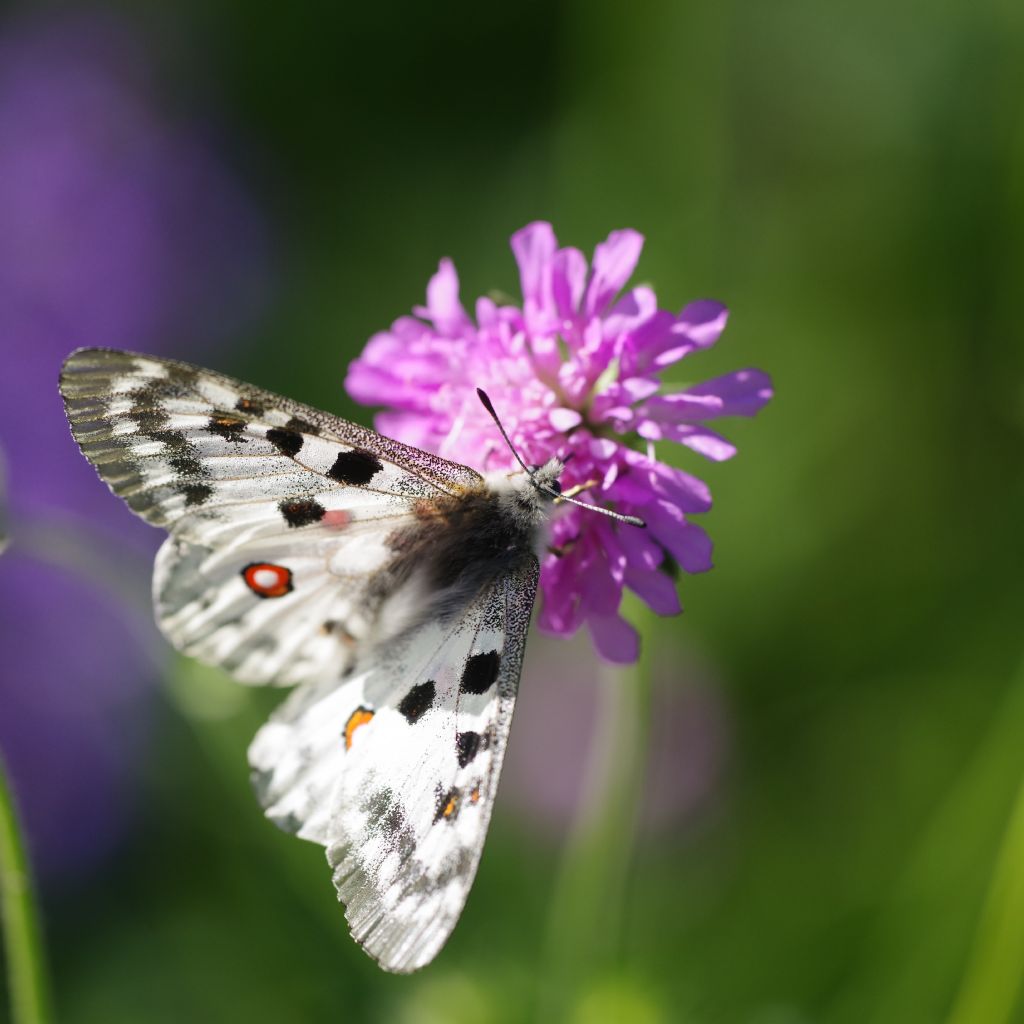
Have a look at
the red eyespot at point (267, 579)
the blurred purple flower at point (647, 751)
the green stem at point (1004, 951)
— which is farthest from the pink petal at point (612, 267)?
the blurred purple flower at point (647, 751)

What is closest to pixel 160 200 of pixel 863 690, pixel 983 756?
pixel 863 690

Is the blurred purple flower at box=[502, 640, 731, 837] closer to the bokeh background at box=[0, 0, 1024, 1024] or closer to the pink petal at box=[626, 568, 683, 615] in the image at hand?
the bokeh background at box=[0, 0, 1024, 1024]

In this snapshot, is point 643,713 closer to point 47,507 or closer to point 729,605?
point 729,605

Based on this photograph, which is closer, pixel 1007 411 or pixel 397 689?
pixel 397 689

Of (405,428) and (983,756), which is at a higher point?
(405,428)

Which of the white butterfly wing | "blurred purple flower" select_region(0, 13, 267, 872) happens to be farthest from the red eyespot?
"blurred purple flower" select_region(0, 13, 267, 872)

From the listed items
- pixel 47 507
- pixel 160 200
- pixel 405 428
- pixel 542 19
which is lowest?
pixel 47 507

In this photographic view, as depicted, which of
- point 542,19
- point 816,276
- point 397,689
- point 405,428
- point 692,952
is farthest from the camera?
point 542,19

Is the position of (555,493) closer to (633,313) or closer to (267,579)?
(633,313)
